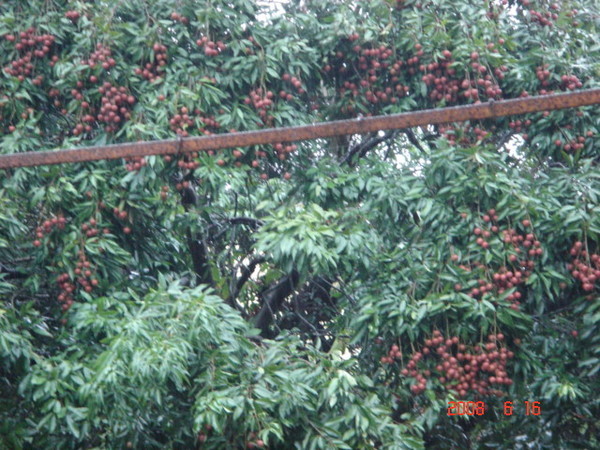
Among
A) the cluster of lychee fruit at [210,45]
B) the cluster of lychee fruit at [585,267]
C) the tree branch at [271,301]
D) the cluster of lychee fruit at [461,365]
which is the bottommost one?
the tree branch at [271,301]

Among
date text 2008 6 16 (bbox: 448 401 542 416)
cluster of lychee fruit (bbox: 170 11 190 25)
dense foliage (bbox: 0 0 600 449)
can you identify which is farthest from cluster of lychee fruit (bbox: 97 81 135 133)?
date text 2008 6 16 (bbox: 448 401 542 416)

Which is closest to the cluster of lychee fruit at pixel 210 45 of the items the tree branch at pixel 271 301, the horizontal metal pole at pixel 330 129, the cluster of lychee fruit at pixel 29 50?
the cluster of lychee fruit at pixel 29 50

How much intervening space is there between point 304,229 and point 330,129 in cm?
121

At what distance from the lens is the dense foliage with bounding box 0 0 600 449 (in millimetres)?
4270

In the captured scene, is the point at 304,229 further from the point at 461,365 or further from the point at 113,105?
the point at 113,105

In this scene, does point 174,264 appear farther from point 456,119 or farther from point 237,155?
point 456,119

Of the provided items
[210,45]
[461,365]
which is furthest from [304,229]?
[210,45]

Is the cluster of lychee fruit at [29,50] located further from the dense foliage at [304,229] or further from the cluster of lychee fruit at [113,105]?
the cluster of lychee fruit at [113,105]

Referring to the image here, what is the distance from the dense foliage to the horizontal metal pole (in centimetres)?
88

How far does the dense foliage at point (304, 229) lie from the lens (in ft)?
14.0

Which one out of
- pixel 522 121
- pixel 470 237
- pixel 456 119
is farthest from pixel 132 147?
pixel 522 121

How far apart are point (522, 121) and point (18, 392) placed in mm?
2928

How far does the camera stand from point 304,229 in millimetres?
4488

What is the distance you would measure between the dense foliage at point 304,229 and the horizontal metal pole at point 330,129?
2.90 ft
